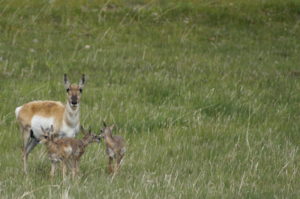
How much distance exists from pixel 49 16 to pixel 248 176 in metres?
16.5

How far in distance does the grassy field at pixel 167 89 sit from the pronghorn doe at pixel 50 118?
0.40m

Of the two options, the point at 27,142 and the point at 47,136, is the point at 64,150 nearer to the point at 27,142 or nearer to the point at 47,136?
the point at 47,136

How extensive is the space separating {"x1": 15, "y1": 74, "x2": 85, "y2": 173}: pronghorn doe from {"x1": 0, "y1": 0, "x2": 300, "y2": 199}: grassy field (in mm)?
404

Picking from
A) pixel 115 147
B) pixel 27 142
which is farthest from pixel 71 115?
pixel 115 147

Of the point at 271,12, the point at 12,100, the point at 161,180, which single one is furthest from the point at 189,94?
the point at 271,12

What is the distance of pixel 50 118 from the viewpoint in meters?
9.68

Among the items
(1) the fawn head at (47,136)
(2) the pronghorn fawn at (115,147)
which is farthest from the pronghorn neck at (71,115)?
(2) the pronghorn fawn at (115,147)

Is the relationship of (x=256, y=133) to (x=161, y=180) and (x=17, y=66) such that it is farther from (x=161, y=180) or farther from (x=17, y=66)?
(x=17, y=66)

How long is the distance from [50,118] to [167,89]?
5.85 metres

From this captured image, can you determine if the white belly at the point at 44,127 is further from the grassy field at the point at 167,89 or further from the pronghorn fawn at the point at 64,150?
the pronghorn fawn at the point at 64,150

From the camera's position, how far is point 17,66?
17.2m

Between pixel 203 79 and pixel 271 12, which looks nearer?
pixel 203 79

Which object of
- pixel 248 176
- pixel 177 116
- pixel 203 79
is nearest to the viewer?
pixel 248 176

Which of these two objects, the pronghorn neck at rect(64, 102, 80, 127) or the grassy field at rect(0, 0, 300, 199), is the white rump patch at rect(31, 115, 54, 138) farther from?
the grassy field at rect(0, 0, 300, 199)
